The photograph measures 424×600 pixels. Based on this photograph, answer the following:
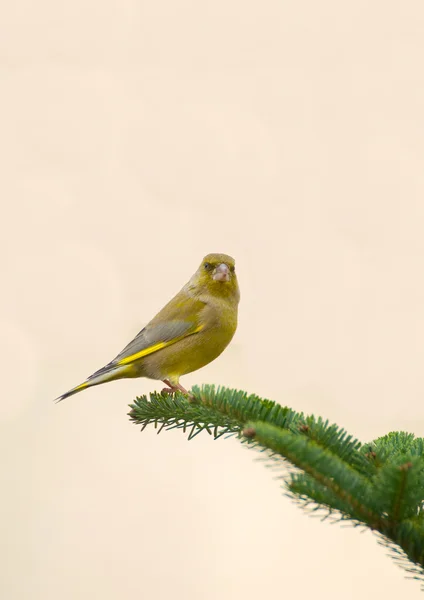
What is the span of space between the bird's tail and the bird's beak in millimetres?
813

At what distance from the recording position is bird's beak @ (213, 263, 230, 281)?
4.48 meters

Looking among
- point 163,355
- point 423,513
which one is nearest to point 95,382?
point 163,355

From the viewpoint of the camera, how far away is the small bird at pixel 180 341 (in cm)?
422

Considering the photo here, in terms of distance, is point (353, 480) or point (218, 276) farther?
point (218, 276)

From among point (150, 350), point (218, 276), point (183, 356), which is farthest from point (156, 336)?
point (218, 276)

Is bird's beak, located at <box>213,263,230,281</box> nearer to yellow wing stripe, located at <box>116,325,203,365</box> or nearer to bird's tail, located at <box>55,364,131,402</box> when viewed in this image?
yellow wing stripe, located at <box>116,325,203,365</box>

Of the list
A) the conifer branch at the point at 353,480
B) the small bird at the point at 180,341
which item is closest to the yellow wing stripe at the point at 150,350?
the small bird at the point at 180,341

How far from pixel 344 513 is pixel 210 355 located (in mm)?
2315

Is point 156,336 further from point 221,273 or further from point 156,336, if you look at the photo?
point 221,273

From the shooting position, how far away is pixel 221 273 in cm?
449

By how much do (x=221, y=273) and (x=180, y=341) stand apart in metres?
0.54

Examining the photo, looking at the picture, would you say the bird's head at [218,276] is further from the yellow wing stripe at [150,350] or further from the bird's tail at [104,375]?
the bird's tail at [104,375]

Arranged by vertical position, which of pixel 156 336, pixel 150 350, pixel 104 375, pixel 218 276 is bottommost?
pixel 104 375

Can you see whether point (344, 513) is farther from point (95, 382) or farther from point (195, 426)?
point (95, 382)
